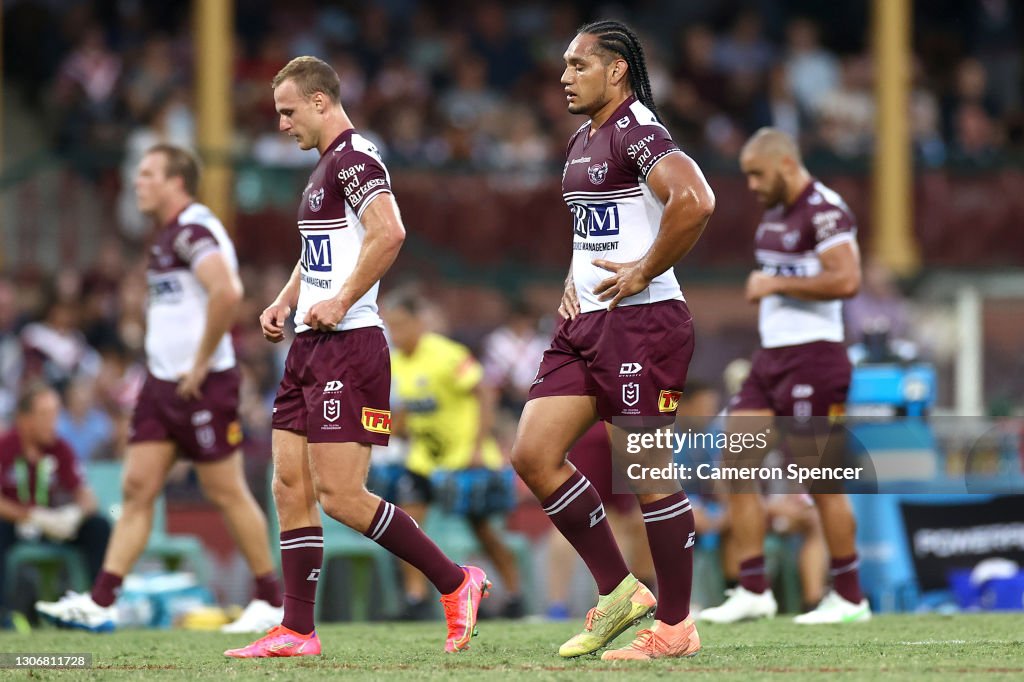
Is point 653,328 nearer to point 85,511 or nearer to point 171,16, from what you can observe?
point 85,511

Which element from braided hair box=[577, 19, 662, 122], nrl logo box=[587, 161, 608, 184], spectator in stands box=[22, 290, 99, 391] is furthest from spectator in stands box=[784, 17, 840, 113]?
nrl logo box=[587, 161, 608, 184]

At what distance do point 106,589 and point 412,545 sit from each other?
273cm

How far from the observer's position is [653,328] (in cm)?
629

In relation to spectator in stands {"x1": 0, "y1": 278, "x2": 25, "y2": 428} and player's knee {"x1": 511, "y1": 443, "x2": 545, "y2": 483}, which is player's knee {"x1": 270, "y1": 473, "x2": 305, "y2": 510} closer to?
player's knee {"x1": 511, "y1": 443, "x2": 545, "y2": 483}

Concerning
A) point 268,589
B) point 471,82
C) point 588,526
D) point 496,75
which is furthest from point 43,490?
point 496,75

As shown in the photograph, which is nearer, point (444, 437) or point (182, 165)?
point (182, 165)

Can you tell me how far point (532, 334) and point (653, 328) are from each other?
7950mm

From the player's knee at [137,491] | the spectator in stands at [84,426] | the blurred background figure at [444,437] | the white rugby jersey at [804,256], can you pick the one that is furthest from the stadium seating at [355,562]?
the white rugby jersey at [804,256]

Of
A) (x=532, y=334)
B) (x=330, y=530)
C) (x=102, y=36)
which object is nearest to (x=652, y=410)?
(x=330, y=530)

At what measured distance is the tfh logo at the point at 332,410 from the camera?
646 centimetres

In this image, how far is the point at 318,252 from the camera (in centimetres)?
668

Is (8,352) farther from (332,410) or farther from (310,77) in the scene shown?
(332,410)

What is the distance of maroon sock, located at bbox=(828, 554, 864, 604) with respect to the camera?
8.48m

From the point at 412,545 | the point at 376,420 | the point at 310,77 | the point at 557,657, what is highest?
the point at 310,77
